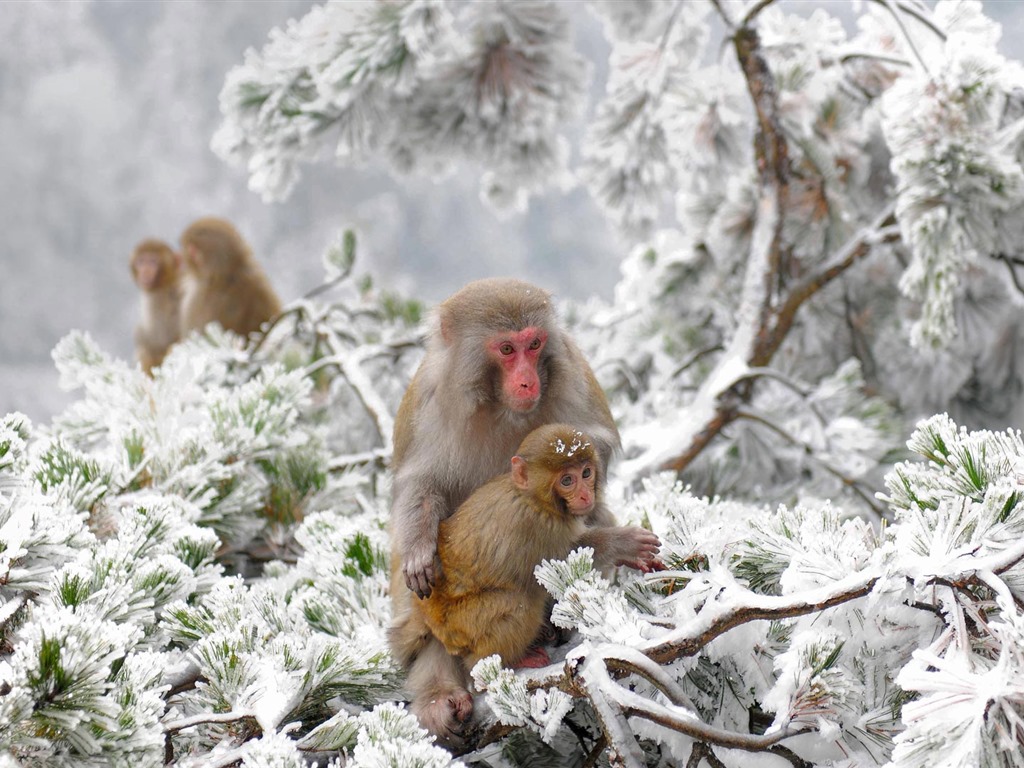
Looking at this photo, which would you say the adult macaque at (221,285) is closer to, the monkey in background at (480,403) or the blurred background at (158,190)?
the blurred background at (158,190)

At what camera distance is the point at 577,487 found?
43.6 inches

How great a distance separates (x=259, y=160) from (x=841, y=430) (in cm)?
151

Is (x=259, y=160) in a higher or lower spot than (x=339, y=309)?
higher

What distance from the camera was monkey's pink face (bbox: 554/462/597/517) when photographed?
3.62ft

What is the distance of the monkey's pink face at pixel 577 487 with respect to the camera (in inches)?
43.4

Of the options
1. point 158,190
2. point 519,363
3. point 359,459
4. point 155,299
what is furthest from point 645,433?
point 158,190

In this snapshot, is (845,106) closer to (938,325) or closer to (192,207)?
(938,325)

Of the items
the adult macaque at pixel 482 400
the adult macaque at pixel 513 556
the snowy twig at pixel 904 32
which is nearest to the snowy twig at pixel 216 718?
the adult macaque at pixel 513 556

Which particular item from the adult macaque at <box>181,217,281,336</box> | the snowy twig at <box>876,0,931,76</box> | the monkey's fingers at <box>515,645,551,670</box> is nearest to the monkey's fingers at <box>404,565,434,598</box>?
the monkey's fingers at <box>515,645,551,670</box>

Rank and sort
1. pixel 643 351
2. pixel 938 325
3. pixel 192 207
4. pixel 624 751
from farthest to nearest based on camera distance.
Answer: pixel 192 207, pixel 643 351, pixel 938 325, pixel 624 751

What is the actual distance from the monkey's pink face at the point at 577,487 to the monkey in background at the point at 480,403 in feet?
0.21

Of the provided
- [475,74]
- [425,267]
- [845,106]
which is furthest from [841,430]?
[425,267]

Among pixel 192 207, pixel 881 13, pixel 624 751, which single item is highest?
pixel 192 207

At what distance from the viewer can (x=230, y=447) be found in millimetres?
1604
